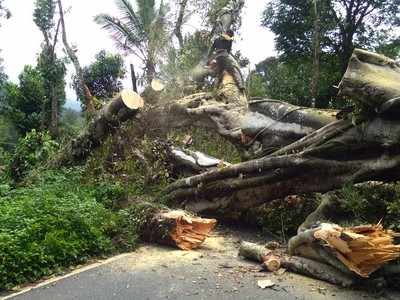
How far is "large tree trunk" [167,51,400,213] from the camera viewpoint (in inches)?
210

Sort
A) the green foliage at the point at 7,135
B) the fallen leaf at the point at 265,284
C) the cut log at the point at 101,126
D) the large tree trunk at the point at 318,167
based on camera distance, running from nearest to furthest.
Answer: the fallen leaf at the point at 265,284 < the large tree trunk at the point at 318,167 < the cut log at the point at 101,126 < the green foliage at the point at 7,135

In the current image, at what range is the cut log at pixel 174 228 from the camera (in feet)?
18.6

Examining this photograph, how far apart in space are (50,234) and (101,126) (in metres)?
4.15

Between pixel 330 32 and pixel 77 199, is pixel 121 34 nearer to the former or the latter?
pixel 330 32

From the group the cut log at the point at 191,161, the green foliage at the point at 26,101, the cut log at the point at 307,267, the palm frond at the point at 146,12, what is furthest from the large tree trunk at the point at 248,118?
the green foliage at the point at 26,101

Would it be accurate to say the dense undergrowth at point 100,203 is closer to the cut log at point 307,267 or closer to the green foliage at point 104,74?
the cut log at point 307,267

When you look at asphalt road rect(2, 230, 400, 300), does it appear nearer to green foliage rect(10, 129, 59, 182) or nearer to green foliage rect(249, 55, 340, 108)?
green foliage rect(10, 129, 59, 182)

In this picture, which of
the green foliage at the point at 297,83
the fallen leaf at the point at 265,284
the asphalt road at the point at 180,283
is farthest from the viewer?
the green foliage at the point at 297,83

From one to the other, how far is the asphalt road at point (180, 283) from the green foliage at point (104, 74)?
16.7m

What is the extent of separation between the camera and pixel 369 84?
17.0 ft

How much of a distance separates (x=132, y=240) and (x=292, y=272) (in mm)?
1950

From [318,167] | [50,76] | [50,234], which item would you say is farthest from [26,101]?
[318,167]

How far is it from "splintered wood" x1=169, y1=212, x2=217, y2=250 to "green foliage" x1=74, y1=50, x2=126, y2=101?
635 inches

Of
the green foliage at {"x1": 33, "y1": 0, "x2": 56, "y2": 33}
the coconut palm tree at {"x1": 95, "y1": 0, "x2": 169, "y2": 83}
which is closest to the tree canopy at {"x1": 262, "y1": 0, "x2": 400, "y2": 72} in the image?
the coconut palm tree at {"x1": 95, "y1": 0, "x2": 169, "y2": 83}
